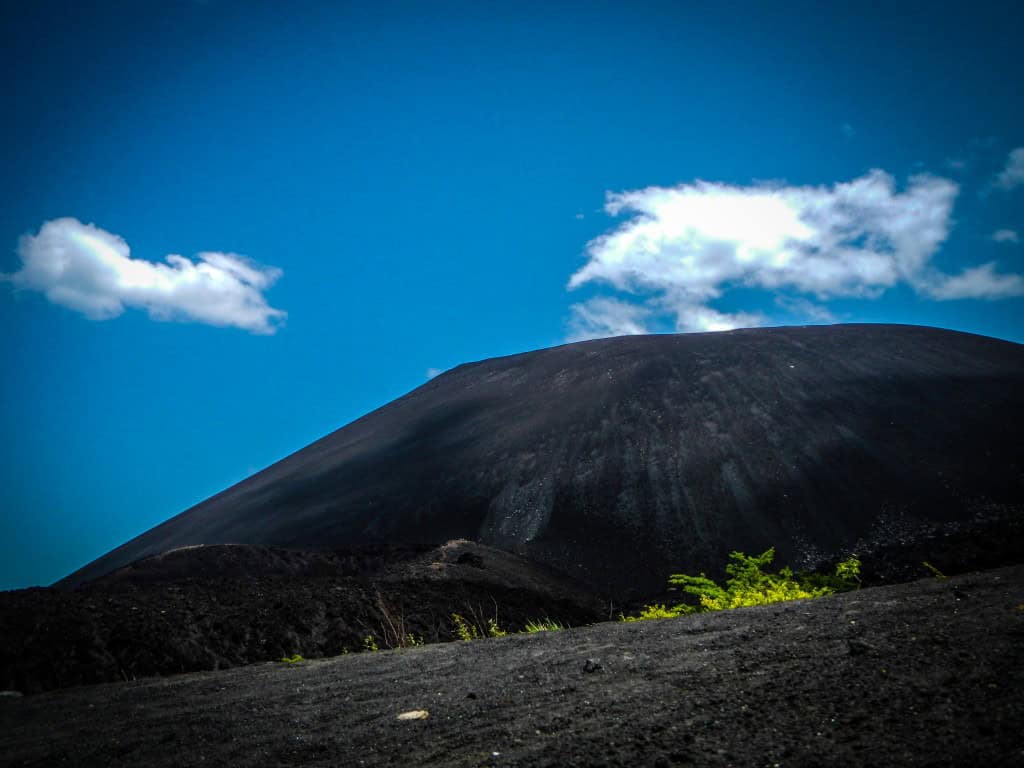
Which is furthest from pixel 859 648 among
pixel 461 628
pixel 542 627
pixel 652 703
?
pixel 461 628

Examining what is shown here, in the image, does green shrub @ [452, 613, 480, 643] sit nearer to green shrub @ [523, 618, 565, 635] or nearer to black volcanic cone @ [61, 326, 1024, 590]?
green shrub @ [523, 618, 565, 635]

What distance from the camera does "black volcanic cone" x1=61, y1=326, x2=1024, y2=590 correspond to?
16.6 metres

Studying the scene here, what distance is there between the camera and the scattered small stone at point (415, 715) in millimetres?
3670

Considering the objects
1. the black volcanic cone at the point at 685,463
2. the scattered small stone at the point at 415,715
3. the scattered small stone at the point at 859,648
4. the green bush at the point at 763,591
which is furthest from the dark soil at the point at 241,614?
the scattered small stone at the point at 859,648

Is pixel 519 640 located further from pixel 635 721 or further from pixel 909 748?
pixel 909 748

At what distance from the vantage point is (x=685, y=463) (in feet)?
64.3

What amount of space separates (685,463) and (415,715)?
55.5 ft

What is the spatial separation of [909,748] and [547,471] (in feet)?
60.2

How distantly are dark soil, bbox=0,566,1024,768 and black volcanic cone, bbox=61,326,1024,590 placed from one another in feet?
38.8

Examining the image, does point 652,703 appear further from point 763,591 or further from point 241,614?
point 241,614

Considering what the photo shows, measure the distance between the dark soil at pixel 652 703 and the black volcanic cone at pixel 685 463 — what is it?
11.8 m

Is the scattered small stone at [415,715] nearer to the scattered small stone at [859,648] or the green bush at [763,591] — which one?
the scattered small stone at [859,648]

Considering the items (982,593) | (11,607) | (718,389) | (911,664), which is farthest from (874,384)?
(11,607)

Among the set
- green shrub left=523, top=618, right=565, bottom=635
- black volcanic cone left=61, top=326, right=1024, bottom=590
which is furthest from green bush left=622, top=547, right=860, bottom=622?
black volcanic cone left=61, top=326, right=1024, bottom=590
